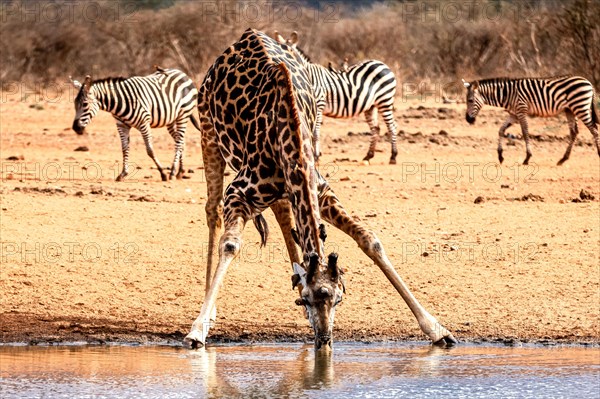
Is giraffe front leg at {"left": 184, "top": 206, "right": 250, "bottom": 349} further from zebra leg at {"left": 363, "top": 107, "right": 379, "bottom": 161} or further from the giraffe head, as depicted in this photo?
zebra leg at {"left": 363, "top": 107, "right": 379, "bottom": 161}

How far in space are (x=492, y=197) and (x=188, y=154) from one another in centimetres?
538

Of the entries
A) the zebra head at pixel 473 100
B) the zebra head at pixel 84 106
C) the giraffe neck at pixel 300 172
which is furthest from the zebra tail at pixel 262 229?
the zebra head at pixel 473 100

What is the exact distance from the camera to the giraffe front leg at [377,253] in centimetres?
695

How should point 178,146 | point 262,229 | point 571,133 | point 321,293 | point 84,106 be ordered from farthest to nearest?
point 571,133
point 178,146
point 84,106
point 262,229
point 321,293

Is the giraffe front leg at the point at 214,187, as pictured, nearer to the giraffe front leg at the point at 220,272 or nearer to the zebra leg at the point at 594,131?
the giraffe front leg at the point at 220,272

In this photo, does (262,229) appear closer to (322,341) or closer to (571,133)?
(322,341)

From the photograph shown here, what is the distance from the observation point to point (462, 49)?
28641mm

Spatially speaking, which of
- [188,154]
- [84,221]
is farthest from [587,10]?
[84,221]

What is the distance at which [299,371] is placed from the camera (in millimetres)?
6297

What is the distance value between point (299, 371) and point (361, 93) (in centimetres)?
1064

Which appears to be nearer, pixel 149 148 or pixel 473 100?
pixel 149 148

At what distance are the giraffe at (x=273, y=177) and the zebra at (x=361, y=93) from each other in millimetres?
7891

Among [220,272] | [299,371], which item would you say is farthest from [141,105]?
[299,371]

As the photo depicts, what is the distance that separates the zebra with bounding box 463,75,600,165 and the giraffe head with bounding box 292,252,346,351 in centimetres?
1014
